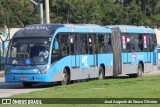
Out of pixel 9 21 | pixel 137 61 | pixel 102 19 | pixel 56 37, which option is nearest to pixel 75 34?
pixel 56 37

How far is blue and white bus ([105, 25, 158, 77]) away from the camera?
3133 centimetres

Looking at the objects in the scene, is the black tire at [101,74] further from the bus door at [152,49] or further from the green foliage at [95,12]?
the green foliage at [95,12]

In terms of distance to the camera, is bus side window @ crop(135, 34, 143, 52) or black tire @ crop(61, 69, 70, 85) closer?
black tire @ crop(61, 69, 70, 85)

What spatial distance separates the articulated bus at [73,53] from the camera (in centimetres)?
2412

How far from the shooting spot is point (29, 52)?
2417cm

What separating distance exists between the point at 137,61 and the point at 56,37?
8510 mm

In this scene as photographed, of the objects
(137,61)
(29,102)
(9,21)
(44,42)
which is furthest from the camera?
(9,21)

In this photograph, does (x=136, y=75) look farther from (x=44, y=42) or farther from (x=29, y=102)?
(x=29, y=102)

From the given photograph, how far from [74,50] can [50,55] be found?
2.23 meters

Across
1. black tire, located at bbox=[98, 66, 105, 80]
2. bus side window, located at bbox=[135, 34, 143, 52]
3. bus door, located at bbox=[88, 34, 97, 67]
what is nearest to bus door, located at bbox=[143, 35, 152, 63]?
bus side window, located at bbox=[135, 34, 143, 52]

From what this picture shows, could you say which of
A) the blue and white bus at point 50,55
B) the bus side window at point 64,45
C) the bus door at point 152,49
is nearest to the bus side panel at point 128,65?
the bus door at point 152,49

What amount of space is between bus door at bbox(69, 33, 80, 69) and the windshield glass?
1.95m

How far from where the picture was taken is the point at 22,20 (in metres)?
64.1

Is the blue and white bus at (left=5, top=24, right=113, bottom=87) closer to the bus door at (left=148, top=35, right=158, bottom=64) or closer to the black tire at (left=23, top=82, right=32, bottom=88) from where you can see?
the black tire at (left=23, top=82, right=32, bottom=88)
